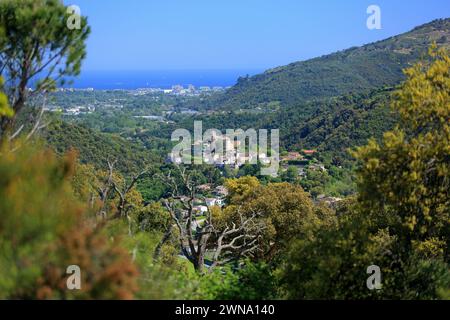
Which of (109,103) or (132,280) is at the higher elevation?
(109,103)

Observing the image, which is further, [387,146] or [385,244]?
[385,244]

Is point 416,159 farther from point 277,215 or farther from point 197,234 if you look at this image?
point 277,215

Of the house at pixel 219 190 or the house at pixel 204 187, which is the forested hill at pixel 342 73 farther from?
the house at pixel 219 190

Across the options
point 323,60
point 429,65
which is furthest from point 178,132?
point 429,65

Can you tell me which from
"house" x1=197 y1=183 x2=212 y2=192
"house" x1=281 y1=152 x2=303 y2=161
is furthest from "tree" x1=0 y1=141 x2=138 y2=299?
"house" x1=281 y1=152 x2=303 y2=161

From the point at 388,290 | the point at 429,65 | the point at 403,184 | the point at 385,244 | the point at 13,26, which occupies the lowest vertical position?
the point at 388,290

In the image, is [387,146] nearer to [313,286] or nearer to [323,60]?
[313,286]

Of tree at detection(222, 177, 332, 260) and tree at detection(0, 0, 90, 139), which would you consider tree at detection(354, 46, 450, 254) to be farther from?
tree at detection(222, 177, 332, 260)

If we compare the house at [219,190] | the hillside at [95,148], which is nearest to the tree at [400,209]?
the hillside at [95,148]
